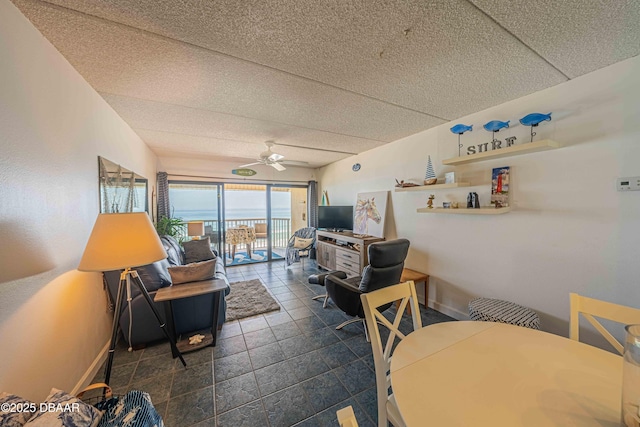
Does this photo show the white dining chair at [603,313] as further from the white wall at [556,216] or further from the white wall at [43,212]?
the white wall at [43,212]

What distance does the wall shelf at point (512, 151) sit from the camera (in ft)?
6.08

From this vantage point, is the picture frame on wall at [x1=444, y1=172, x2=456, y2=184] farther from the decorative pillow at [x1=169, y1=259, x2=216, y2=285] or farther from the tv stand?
the decorative pillow at [x1=169, y1=259, x2=216, y2=285]

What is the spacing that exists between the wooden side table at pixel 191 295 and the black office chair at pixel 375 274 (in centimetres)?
122

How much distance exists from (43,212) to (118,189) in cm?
126

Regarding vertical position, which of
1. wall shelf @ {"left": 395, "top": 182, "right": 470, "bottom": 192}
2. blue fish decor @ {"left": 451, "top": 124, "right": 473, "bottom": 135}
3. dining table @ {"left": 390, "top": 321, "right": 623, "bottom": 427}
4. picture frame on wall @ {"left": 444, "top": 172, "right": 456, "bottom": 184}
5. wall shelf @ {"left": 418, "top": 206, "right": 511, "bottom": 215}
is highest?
blue fish decor @ {"left": 451, "top": 124, "right": 473, "bottom": 135}

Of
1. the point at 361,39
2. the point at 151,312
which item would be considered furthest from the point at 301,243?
the point at 361,39

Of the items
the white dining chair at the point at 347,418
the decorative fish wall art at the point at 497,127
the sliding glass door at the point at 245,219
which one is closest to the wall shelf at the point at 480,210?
the decorative fish wall art at the point at 497,127

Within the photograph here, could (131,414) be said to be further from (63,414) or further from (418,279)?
(418,279)

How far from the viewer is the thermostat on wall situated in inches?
62.3

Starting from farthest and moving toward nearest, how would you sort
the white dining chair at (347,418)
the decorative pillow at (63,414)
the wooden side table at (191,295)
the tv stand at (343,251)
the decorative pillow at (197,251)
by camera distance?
the decorative pillow at (197,251), the tv stand at (343,251), the wooden side table at (191,295), the decorative pillow at (63,414), the white dining chair at (347,418)

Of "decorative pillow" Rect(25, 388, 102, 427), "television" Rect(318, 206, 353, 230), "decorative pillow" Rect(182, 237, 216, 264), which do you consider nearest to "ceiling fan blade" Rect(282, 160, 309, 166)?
"television" Rect(318, 206, 353, 230)

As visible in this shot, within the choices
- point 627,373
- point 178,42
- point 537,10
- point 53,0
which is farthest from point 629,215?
point 53,0

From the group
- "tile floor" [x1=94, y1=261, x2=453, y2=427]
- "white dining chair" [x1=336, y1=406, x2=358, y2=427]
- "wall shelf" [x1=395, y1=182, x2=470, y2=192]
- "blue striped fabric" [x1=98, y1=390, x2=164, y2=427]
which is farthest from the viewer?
"wall shelf" [x1=395, y1=182, x2=470, y2=192]

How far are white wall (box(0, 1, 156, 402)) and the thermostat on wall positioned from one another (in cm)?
375
